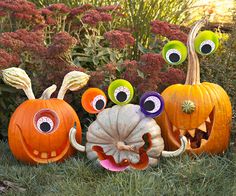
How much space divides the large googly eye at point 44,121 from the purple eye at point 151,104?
0.72m

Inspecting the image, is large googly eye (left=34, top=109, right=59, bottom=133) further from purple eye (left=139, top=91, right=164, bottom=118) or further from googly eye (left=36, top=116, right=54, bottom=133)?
purple eye (left=139, top=91, right=164, bottom=118)

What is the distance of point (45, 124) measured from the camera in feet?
12.3

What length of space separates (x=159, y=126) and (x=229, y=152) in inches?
21.4

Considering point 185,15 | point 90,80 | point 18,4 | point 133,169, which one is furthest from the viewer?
point 185,15

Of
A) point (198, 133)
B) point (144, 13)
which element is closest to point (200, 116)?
point (198, 133)


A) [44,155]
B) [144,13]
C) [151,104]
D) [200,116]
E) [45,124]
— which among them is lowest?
[44,155]

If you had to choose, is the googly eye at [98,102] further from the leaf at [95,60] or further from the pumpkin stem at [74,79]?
the leaf at [95,60]

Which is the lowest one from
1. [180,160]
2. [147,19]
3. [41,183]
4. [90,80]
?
[41,183]

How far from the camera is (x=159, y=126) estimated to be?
3750 mm

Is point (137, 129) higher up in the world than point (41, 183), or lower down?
higher up

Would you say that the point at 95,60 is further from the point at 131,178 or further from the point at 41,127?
the point at 131,178

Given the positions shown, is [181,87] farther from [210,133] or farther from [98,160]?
[98,160]

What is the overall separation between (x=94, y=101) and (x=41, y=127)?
0.47 meters

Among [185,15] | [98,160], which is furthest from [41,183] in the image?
[185,15]
